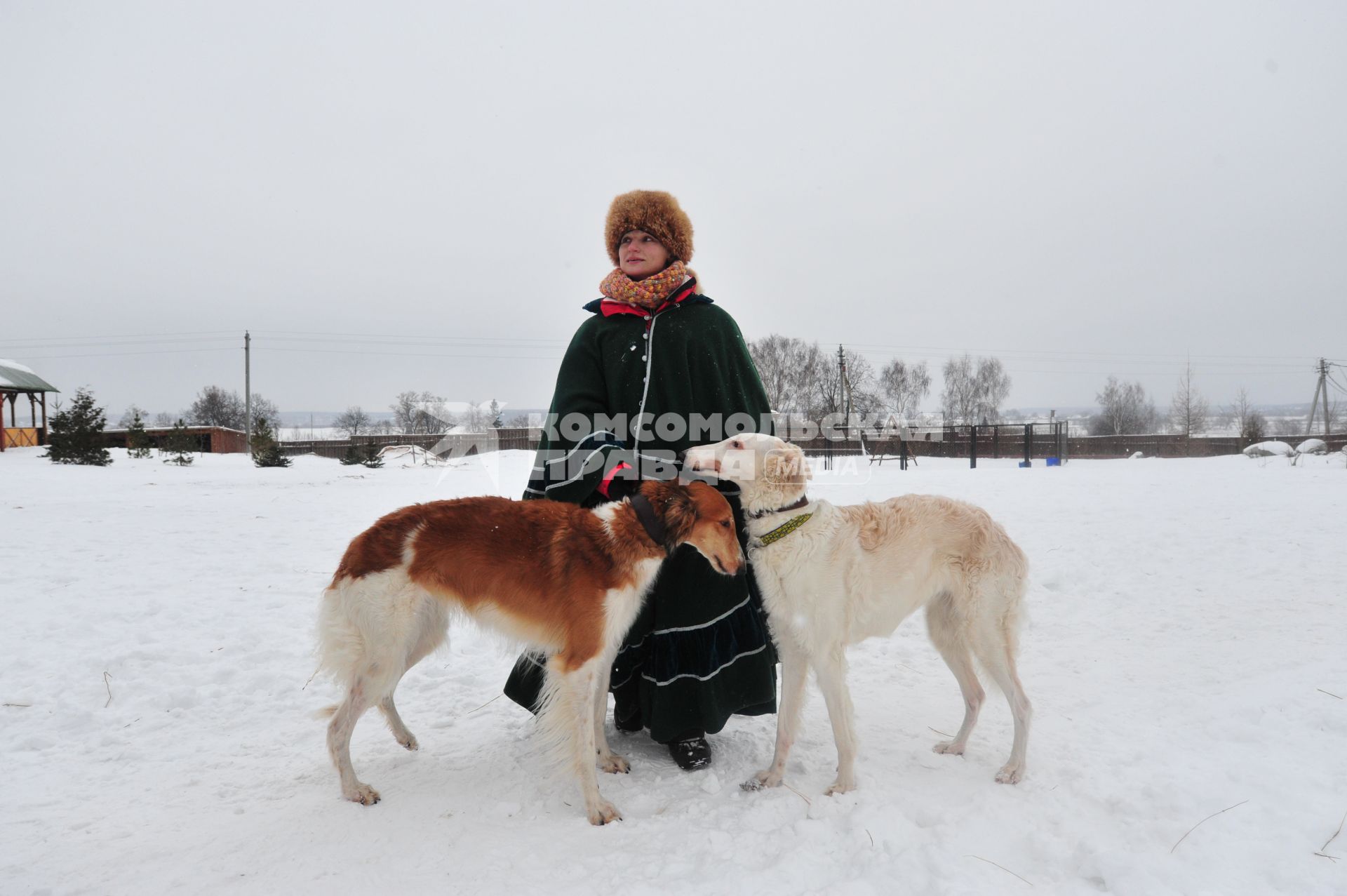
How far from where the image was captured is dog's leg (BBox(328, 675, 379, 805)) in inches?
117

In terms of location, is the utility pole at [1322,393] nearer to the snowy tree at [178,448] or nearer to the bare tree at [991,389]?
the bare tree at [991,389]

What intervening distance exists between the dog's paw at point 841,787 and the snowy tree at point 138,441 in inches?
1019

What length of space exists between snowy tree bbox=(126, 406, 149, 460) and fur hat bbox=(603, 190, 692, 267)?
80.4 feet

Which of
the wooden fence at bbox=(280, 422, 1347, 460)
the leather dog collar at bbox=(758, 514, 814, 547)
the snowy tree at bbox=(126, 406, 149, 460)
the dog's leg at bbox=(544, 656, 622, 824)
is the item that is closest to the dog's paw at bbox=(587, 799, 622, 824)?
the dog's leg at bbox=(544, 656, 622, 824)

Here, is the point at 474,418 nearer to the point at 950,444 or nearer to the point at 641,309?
the point at 950,444

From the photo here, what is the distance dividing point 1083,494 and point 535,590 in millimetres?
11157

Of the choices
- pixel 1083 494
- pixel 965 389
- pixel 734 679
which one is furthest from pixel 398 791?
pixel 965 389

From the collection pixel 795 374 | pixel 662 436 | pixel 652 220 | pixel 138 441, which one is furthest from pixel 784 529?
pixel 795 374

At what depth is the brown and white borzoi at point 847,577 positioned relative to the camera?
3160 mm

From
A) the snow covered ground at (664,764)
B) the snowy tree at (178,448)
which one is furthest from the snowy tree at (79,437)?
the snow covered ground at (664,764)

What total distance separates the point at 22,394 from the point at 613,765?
34.9 m

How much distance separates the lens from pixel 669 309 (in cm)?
376

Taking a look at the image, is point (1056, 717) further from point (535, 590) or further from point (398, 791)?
point (398, 791)

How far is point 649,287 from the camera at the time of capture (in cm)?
365
